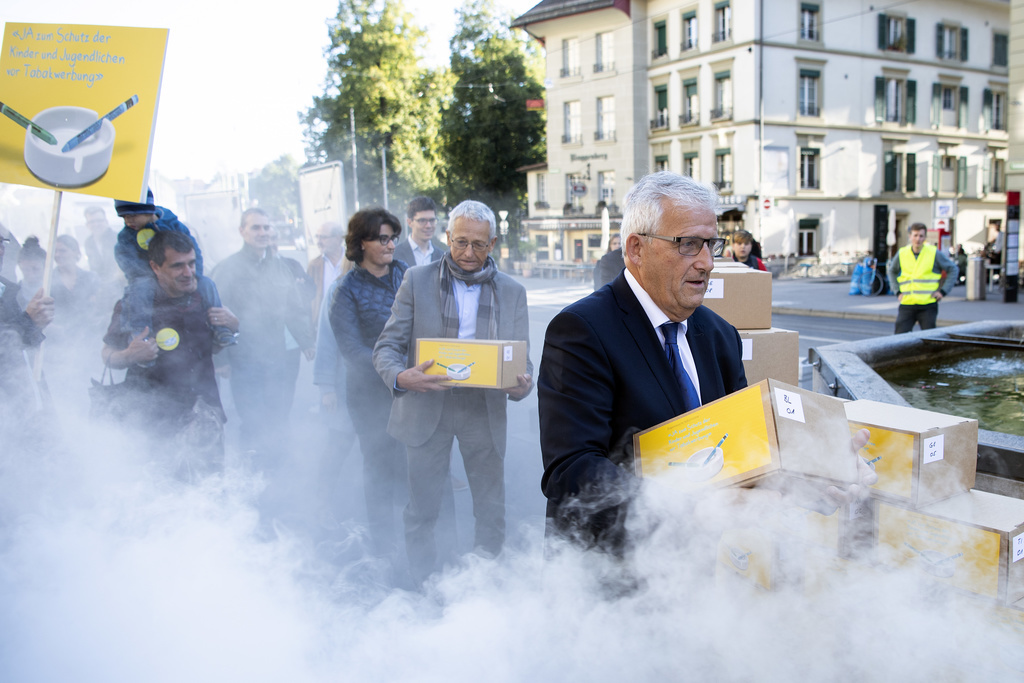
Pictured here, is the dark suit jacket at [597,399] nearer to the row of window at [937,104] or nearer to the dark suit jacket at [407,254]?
the dark suit jacket at [407,254]

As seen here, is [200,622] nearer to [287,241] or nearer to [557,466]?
[557,466]

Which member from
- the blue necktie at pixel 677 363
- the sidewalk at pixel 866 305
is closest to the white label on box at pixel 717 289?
the blue necktie at pixel 677 363

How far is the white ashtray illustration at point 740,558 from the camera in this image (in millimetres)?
1892

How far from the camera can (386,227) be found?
402 cm

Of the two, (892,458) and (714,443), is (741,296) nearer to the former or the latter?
(892,458)

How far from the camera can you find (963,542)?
1888 mm

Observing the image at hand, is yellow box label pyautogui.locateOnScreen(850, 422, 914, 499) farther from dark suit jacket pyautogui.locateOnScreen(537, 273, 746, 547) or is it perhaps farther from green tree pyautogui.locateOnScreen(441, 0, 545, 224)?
green tree pyautogui.locateOnScreen(441, 0, 545, 224)

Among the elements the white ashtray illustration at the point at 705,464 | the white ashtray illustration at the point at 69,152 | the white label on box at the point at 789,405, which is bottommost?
the white ashtray illustration at the point at 705,464

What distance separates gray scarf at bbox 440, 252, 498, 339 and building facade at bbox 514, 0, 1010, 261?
86.6 feet

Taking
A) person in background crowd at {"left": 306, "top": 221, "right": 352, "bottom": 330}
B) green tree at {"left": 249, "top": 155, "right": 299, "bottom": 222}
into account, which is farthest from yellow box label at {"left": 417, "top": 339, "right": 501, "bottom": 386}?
green tree at {"left": 249, "top": 155, "right": 299, "bottom": 222}

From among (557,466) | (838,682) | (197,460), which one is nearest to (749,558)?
(838,682)

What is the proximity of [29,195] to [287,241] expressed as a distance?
66.4 m

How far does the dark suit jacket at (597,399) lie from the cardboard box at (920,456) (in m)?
0.60

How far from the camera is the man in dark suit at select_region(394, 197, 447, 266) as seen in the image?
5008 mm
